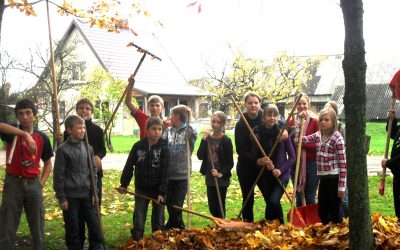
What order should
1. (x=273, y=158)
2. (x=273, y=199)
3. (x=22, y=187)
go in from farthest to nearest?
(x=273, y=158) < (x=273, y=199) < (x=22, y=187)

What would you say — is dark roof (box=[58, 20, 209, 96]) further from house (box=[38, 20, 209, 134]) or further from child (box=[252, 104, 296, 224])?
child (box=[252, 104, 296, 224])

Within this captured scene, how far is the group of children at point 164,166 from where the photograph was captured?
5336 millimetres

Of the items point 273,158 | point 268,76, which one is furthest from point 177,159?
point 268,76

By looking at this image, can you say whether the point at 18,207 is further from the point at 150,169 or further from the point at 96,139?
the point at 150,169

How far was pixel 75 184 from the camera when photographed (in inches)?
216

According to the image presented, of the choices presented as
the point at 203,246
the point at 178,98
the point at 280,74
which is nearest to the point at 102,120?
the point at 280,74

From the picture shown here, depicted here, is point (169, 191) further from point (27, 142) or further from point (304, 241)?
point (304, 241)

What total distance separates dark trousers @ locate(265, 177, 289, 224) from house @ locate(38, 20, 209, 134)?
89.2ft

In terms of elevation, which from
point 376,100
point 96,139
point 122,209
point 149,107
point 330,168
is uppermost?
point 376,100

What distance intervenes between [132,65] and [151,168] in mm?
29899

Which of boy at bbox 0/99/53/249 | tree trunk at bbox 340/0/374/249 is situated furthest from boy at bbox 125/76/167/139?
tree trunk at bbox 340/0/374/249

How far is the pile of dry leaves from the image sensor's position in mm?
4062

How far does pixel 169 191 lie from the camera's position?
6309 millimetres

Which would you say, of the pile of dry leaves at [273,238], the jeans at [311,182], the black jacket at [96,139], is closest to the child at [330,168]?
the pile of dry leaves at [273,238]
